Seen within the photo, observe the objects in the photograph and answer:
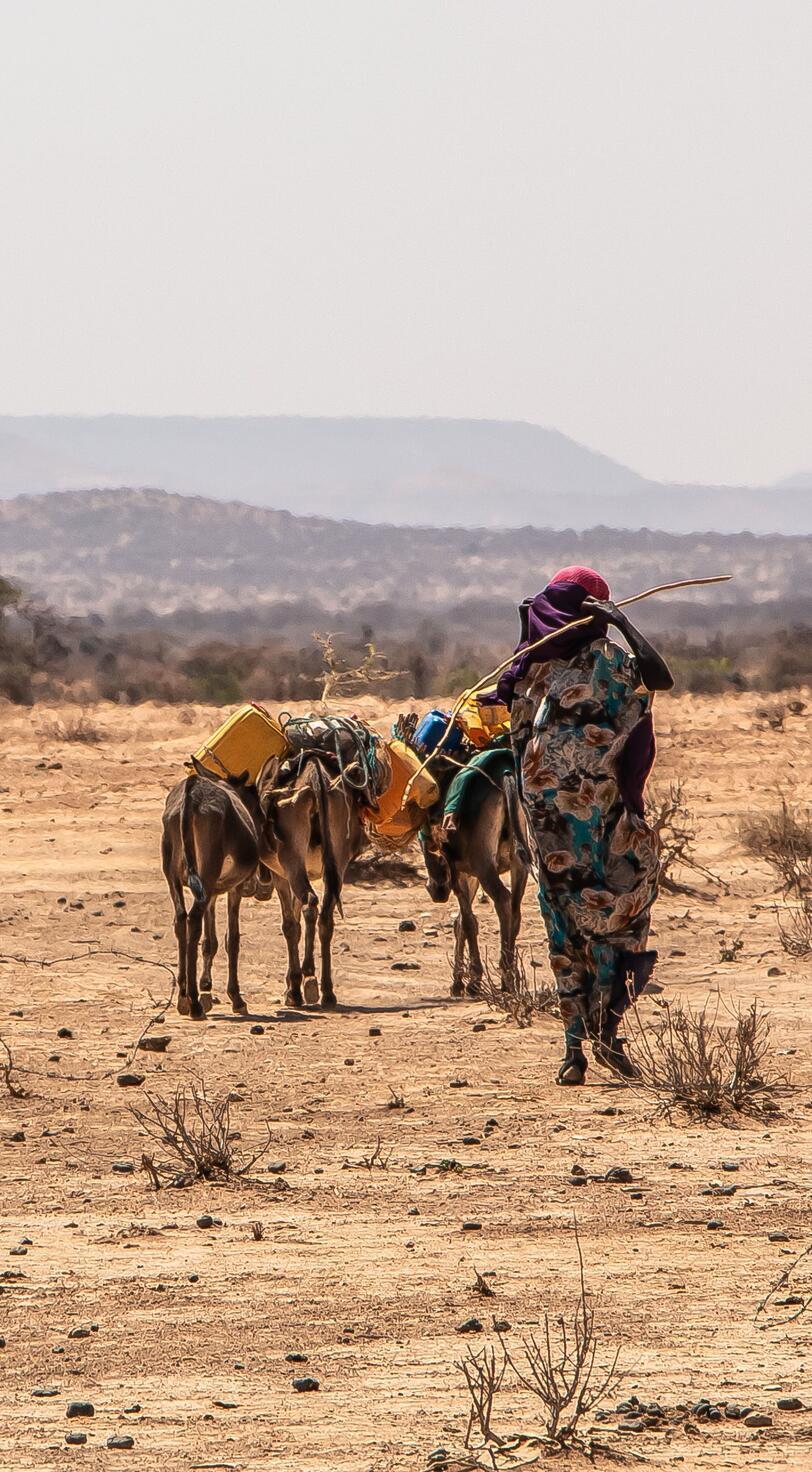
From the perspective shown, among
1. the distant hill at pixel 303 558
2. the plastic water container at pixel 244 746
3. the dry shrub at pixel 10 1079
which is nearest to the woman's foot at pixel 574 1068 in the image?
the dry shrub at pixel 10 1079

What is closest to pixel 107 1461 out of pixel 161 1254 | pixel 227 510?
pixel 161 1254

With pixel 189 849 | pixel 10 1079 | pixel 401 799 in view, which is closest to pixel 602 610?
pixel 10 1079

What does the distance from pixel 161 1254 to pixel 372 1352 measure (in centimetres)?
137

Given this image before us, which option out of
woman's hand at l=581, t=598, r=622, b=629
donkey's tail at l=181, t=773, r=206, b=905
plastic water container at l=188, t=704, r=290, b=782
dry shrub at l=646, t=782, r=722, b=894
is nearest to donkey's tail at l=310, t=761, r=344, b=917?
plastic water container at l=188, t=704, r=290, b=782

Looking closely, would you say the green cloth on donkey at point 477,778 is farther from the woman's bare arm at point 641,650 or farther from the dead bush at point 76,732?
the dead bush at point 76,732

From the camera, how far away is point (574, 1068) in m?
9.55

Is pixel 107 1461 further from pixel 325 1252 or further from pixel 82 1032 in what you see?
pixel 82 1032

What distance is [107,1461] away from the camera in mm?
4746

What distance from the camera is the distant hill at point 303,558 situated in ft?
396

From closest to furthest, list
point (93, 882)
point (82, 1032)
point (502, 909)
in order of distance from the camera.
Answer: point (82, 1032) < point (502, 909) < point (93, 882)

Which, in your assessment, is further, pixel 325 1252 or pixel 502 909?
pixel 502 909

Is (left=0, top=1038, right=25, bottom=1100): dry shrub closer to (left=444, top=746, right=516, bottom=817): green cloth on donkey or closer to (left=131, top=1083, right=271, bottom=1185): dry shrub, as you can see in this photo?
(left=131, top=1083, right=271, bottom=1185): dry shrub

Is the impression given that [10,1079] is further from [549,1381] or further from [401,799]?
[549,1381]

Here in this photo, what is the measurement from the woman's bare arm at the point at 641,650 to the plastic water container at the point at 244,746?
4.18 metres
